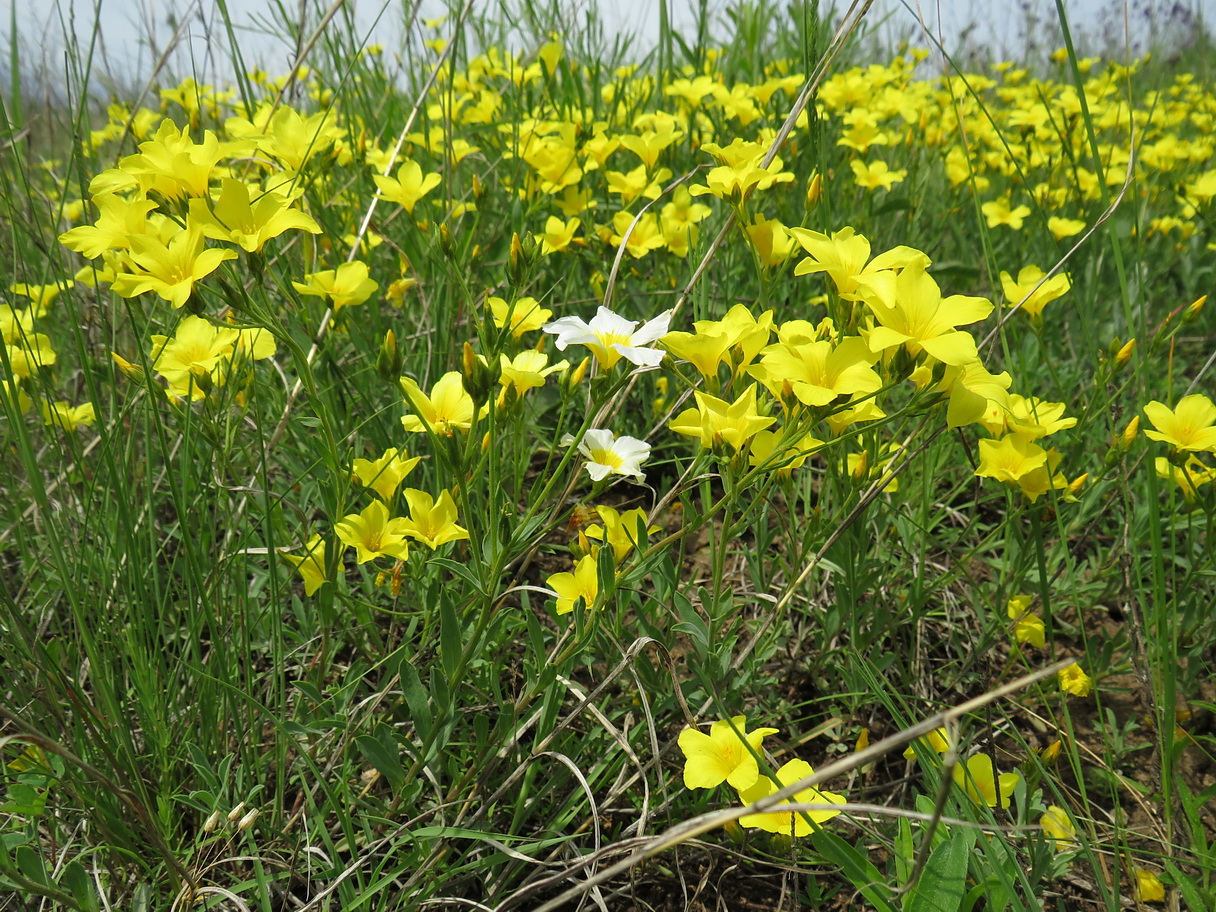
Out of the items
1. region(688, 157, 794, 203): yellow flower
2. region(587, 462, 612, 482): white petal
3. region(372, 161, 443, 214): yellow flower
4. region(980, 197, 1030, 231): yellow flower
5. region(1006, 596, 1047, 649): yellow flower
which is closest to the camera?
region(587, 462, 612, 482): white petal

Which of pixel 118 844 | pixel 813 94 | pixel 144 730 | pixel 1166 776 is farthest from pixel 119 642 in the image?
pixel 1166 776

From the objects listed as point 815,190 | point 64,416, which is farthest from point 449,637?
point 815,190

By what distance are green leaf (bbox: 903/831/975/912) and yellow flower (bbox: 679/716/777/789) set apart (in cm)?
29

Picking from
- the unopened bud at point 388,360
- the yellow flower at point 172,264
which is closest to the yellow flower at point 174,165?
the yellow flower at point 172,264

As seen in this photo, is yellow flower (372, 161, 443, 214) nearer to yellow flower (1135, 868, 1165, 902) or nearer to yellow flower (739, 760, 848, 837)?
yellow flower (739, 760, 848, 837)

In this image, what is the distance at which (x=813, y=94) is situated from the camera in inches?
66.8

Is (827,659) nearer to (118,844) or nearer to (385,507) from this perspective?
(385,507)

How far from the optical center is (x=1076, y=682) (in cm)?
176

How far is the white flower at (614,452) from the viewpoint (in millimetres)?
1366

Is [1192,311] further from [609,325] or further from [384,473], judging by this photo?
[384,473]

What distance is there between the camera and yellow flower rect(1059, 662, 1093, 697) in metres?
1.75

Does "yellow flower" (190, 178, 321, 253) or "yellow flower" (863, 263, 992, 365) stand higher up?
"yellow flower" (190, 178, 321, 253)

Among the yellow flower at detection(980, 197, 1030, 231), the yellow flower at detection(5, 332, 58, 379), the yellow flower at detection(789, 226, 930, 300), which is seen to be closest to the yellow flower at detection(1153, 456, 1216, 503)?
the yellow flower at detection(789, 226, 930, 300)

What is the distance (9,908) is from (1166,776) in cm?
196
